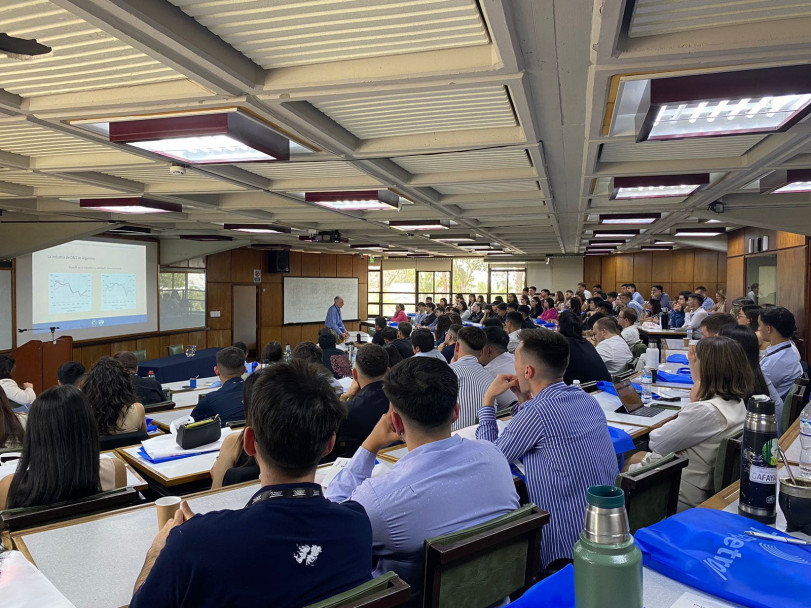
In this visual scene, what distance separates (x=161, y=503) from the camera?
1.78m

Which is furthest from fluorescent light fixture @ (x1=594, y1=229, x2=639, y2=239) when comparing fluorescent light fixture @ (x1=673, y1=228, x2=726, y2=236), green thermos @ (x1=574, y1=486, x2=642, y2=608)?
green thermos @ (x1=574, y1=486, x2=642, y2=608)

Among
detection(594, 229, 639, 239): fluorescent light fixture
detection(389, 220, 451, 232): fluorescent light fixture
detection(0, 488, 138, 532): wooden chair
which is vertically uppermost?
detection(594, 229, 639, 239): fluorescent light fixture

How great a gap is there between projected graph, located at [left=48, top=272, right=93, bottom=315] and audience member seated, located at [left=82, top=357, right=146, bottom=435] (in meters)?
6.54

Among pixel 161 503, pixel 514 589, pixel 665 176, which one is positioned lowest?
pixel 514 589

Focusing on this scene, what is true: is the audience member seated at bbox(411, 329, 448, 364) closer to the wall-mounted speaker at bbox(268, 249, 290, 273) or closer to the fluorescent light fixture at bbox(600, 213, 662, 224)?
the fluorescent light fixture at bbox(600, 213, 662, 224)

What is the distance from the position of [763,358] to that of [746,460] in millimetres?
3376

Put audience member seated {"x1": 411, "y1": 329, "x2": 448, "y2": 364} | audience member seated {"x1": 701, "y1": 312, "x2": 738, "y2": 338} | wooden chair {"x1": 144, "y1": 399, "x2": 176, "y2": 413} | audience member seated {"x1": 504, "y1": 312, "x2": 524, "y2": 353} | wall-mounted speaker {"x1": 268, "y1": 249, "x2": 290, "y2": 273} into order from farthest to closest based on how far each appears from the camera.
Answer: wall-mounted speaker {"x1": 268, "y1": 249, "x2": 290, "y2": 273} → audience member seated {"x1": 504, "y1": 312, "x2": 524, "y2": 353} → audience member seated {"x1": 411, "y1": 329, "x2": 448, "y2": 364} → audience member seated {"x1": 701, "y1": 312, "x2": 738, "y2": 338} → wooden chair {"x1": 144, "y1": 399, "x2": 176, "y2": 413}

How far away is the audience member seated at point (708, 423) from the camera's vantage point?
104 inches

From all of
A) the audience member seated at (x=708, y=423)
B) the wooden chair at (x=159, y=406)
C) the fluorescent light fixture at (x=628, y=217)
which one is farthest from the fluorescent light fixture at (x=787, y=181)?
the wooden chair at (x=159, y=406)

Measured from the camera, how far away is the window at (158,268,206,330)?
11.6 meters

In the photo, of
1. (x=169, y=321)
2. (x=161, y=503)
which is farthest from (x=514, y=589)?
(x=169, y=321)

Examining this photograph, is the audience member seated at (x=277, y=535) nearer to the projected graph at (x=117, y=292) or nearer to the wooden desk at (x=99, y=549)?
the wooden desk at (x=99, y=549)

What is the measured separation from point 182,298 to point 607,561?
12.3 m

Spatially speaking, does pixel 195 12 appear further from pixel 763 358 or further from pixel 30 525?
pixel 763 358
